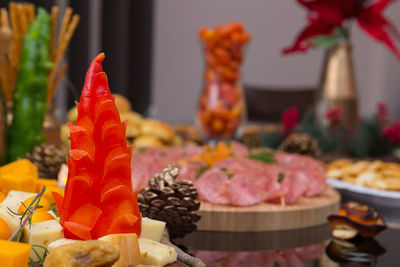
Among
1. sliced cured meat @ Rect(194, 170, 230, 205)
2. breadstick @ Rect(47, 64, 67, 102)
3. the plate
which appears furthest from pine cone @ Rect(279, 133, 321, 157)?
breadstick @ Rect(47, 64, 67, 102)

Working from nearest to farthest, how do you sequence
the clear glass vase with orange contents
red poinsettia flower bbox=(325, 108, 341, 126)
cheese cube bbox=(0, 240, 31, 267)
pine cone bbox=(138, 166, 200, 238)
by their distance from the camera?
cheese cube bbox=(0, 240, 31, 267) < pine cone bbox=(138, 166, 200, 238) < the clear glass vase with orange contents < red poinsettia flower bbox=(325, 108, 341, 126)

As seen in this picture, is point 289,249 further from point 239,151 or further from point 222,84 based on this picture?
point 222,84

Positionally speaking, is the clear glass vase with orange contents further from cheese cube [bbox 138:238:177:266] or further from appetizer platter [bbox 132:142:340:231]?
cheese cube [bbox 138:238:177:266]

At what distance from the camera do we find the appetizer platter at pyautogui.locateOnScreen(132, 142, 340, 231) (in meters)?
0.83

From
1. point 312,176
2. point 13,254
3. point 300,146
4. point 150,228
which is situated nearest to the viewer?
Result: point 13,254

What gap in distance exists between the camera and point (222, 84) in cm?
145

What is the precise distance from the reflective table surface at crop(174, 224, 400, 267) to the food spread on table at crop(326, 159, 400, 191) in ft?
0.58

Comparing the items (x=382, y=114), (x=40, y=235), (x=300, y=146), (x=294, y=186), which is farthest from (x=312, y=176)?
(x=382, y=114)

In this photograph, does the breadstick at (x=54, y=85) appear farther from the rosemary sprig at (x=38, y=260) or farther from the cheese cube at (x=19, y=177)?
the rosemary sprig at (x=38, y=260)

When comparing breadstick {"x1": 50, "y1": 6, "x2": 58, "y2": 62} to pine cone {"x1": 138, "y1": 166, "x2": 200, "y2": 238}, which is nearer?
pine cone {"x1": 138, "y1": 166, "x2": 200, "y2": 238}

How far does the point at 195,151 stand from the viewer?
1.14 metres

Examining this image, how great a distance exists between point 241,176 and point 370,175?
1.10 ft

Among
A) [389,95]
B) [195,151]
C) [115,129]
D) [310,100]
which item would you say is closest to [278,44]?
[389,95]

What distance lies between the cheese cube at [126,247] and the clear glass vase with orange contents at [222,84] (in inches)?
37.7
